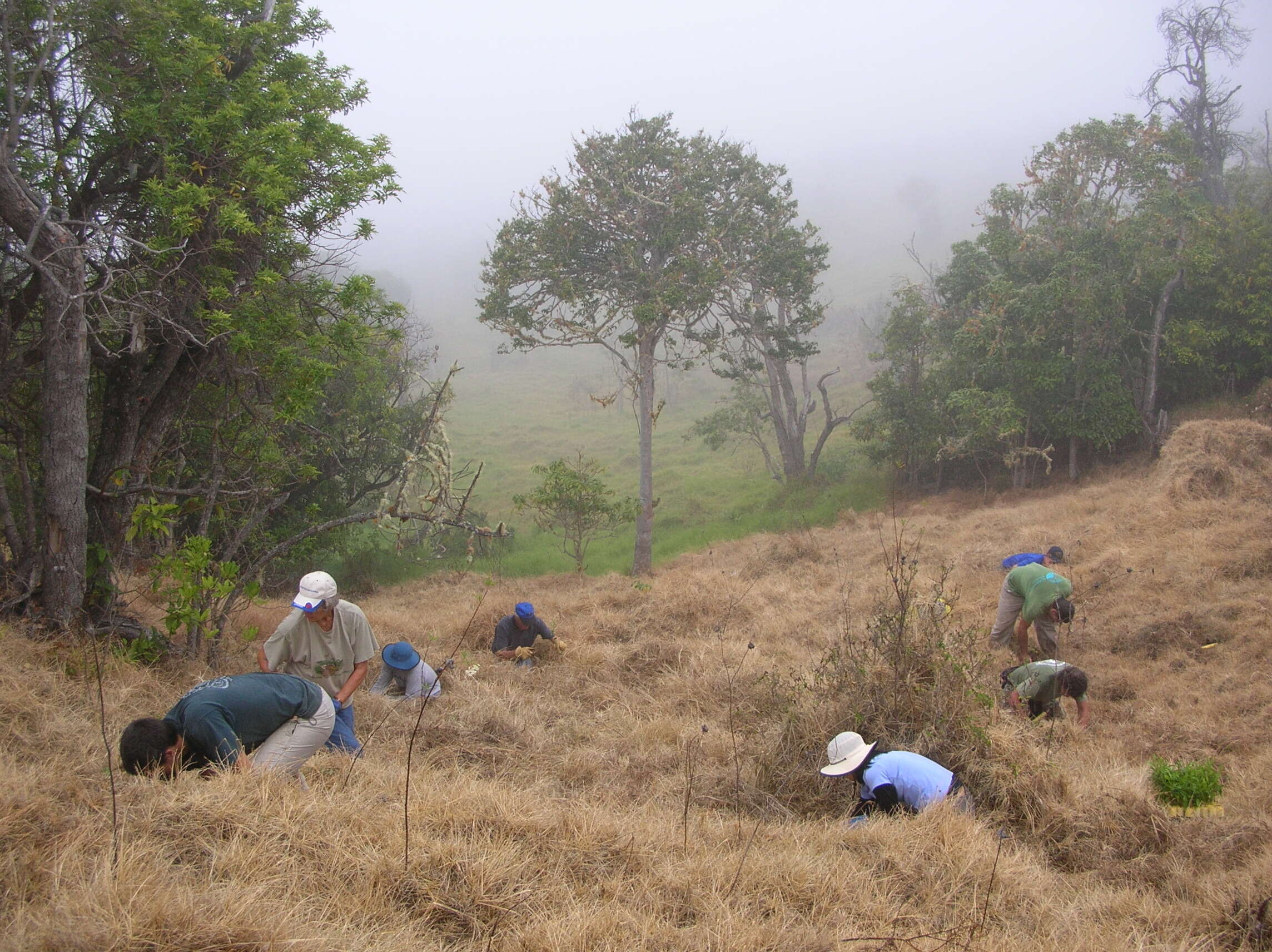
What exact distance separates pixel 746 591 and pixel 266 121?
780 cm

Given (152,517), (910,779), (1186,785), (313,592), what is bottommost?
(1186,785)

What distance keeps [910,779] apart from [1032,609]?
11.9ft

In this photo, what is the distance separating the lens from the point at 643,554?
16547 millimetres

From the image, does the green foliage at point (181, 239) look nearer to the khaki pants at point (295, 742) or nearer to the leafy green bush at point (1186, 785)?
the khaki pants at point (295, 742)

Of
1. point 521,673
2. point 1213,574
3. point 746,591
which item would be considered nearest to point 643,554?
point 746,591

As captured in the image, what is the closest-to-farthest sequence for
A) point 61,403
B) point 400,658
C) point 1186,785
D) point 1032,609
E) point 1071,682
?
point 1186,785, point 61,403, point 1071,682, point 400,658, point 1032,609

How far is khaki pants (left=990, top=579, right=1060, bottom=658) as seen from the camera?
7367 mm

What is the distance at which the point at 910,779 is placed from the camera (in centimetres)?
414

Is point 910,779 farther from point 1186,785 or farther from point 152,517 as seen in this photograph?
point 152,517

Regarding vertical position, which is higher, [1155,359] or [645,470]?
[1155,359]

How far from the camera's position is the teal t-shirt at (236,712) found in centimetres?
366

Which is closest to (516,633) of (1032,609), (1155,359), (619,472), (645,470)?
(1032,609)

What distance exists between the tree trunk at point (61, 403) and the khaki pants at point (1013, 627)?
7985 mm

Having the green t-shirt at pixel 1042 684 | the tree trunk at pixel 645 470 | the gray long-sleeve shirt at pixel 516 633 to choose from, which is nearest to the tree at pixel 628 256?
the tree trunk at pixel 645 470
